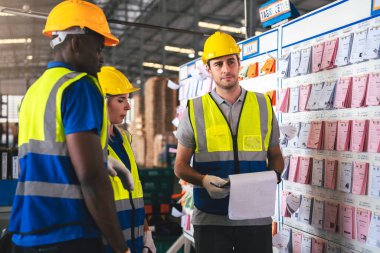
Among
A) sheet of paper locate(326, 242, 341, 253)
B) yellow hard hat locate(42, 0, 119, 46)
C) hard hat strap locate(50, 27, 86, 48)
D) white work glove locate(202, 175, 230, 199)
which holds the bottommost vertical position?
sheet of paper locate(326, 242, 341, 253)

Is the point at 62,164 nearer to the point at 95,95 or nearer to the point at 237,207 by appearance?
the point at 95,95

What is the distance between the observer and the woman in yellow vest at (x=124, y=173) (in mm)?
2336

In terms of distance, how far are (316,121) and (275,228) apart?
3.36ft

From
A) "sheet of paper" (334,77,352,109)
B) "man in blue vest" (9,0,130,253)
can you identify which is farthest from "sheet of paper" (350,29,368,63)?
"man in blue vest" (9,0,130,253)

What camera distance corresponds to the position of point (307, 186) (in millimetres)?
3111

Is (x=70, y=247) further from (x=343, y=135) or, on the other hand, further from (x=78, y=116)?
(x=343, y=135)

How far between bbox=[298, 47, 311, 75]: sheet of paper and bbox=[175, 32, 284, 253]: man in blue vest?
0.41 meters

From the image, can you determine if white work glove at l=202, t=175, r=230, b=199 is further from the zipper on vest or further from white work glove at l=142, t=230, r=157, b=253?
white work glove at l=142, t=230, r=157, b=253

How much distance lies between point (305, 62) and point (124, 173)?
161 centimetres

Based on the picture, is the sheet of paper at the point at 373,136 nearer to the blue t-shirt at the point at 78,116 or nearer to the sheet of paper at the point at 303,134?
the sheet of paper at the point at 303,134

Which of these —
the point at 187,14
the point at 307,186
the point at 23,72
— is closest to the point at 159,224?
the point at 307,186

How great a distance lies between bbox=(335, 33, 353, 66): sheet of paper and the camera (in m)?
2.68

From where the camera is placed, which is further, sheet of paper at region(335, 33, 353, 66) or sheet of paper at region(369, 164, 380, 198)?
sheet of paper at region(335, 33, 353, 66)

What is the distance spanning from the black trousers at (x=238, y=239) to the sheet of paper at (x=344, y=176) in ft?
1.77
